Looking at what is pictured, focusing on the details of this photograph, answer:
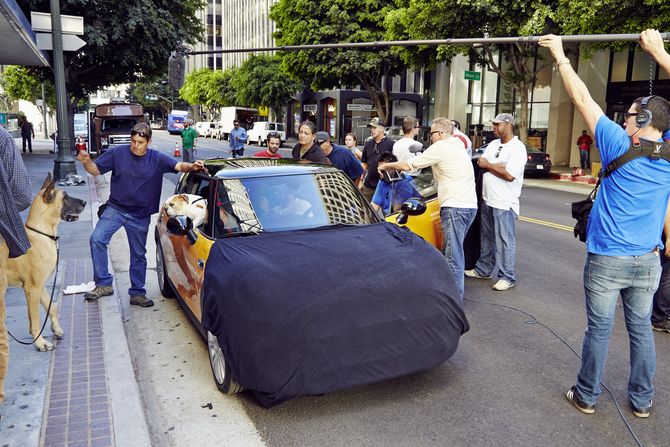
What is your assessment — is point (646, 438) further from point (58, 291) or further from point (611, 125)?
point (58, 291)

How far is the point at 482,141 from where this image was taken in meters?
32.2

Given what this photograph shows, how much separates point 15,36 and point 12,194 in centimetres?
1299

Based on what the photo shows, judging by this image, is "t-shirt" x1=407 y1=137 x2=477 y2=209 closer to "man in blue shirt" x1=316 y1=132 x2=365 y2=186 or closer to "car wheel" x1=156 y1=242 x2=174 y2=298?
"man in blue shirt" x1=316 y1=132 x2=365 y2=186

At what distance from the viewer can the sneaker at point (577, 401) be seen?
3.83 metres

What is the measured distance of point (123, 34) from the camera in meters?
24.6

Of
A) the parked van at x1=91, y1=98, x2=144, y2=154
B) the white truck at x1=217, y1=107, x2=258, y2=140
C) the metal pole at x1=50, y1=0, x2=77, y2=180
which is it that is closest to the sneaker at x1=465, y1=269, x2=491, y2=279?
the metal pole at x1=50, y1=0, x2=77, y2=180

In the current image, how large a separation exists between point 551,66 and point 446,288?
27.8 m

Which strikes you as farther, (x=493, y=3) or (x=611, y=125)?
(x=493, y=3)

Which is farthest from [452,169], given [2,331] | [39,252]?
[2,331]

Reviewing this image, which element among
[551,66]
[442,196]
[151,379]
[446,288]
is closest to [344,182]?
[442,196]

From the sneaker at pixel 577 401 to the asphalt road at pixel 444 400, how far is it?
0.04 metres

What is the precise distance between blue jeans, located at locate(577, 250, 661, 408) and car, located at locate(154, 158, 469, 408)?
0.84m

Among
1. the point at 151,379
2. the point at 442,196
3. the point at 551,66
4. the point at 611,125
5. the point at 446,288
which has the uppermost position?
the point at 551,66

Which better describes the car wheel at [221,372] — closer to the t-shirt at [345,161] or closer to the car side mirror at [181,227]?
the car side mirror at [181,227]
